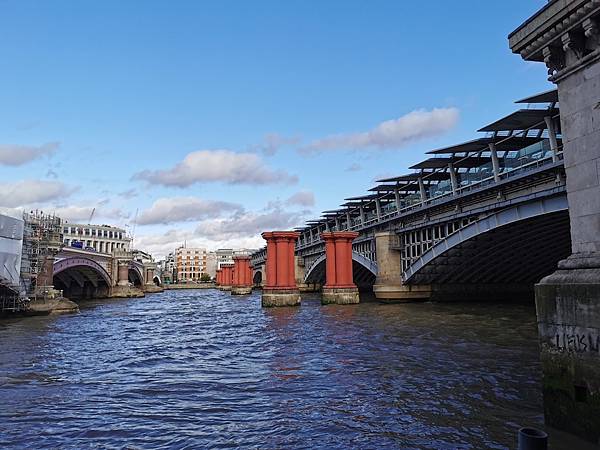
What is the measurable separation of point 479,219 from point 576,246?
78.2 feet

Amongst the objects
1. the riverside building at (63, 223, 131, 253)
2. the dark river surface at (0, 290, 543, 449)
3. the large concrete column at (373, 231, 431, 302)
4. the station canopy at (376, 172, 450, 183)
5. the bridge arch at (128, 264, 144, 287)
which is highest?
the riverside building at (63, 223, 131, 253)

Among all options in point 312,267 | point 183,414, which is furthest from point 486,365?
point 312,267

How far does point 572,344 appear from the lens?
698 cm

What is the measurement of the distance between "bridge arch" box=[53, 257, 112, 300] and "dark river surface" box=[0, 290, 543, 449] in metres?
52.2

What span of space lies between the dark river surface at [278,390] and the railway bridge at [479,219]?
792 cm

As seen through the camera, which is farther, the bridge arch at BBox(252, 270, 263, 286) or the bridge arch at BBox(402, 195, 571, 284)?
the bridge arch at BBox(252, 270, 263, 286)

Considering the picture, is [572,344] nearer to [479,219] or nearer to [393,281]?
[479,219]

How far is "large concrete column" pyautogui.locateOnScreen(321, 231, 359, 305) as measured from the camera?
4278 centimetres

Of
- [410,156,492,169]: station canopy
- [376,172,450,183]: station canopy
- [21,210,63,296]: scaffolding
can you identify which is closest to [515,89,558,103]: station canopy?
[410,156,492,169]: station canopy

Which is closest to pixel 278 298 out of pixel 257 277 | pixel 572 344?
pixel 572 344

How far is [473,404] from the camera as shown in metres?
9.69

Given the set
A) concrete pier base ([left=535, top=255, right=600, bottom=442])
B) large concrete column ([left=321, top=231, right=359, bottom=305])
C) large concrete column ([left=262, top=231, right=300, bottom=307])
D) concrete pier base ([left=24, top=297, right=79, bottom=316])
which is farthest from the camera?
large concrete column ([left=321, top=231, right=359, bottom=305])

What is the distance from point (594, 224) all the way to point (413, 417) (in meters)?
4.69

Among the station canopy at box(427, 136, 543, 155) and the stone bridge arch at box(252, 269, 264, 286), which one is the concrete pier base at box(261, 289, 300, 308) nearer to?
the station canopy at box(427, 136, 543, 155)
